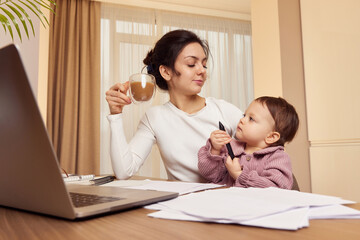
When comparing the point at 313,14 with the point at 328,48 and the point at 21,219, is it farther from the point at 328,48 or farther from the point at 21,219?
the point at 21,219

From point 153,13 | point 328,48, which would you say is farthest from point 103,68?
point 328,48

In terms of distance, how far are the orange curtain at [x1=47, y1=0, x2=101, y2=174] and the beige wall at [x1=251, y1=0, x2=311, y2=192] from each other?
2.28 meters

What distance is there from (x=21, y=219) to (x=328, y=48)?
106 inches

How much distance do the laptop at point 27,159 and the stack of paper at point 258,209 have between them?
0.37ft

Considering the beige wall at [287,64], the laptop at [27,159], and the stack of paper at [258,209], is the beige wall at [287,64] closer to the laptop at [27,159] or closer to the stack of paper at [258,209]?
the stack of paper at [258,209]

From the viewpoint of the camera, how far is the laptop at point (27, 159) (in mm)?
445

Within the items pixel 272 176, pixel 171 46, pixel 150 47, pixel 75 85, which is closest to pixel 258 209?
pixel 272 176

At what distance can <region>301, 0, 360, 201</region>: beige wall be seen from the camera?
2494mm

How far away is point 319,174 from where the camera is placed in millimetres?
2732

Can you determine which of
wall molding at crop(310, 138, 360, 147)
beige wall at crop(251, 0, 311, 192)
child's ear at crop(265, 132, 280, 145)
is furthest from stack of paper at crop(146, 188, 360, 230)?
beige wall at crop(251, 0, 311, 192)

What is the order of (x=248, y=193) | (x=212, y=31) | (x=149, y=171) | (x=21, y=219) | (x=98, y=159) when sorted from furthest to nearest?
(x=212, y=31) → (x=149, y=171) → (x=98, y=159) → (x=248, y=193) → (x=21, y=219)

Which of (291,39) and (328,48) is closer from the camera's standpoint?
(328,48)

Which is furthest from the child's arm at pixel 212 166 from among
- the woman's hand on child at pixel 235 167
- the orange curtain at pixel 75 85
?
the orange curtain at pixel 75 85

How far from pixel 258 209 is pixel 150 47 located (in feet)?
14.2
